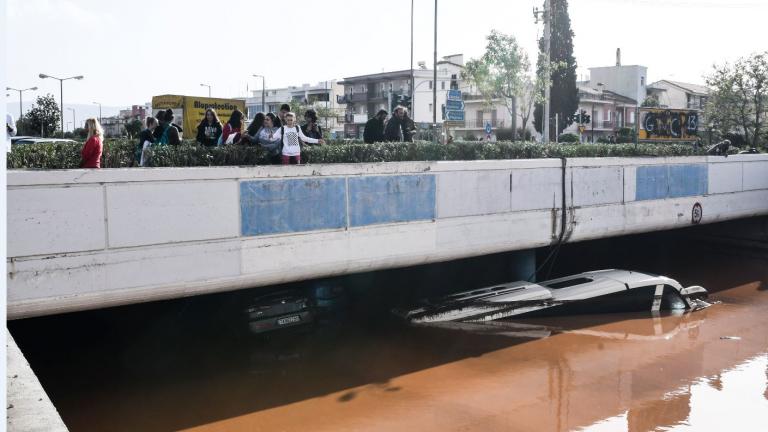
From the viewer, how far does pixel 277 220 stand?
11.5m

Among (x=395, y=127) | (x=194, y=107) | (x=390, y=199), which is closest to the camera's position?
(x=390, y=199)

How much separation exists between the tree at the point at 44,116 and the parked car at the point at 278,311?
155ft

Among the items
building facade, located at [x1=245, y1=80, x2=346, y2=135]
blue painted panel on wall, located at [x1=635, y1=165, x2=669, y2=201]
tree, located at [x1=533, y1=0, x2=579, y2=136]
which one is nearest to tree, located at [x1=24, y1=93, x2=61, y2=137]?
building facade, located at [x1=245, y1=80, x2=346, y2=135]

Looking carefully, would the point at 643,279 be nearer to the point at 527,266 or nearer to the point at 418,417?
the point at 527,266

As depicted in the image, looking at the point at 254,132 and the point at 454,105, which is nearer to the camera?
the point at 254,132

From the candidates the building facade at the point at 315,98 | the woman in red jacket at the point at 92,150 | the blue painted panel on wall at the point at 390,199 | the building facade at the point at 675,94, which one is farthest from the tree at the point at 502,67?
the building facade at the point at 675,94

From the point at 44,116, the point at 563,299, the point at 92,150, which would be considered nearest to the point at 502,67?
the point at 563,299

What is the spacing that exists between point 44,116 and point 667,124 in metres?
47.3

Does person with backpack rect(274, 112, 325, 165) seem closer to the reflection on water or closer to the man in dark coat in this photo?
the man in dark coat

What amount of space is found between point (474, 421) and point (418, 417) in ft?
2.52

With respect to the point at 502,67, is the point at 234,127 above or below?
below

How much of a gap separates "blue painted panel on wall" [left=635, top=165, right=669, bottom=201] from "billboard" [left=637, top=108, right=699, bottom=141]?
322cm

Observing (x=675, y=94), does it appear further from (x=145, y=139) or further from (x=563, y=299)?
(x=145, y=139)

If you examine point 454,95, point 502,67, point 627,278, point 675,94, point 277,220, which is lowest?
point 627,278
